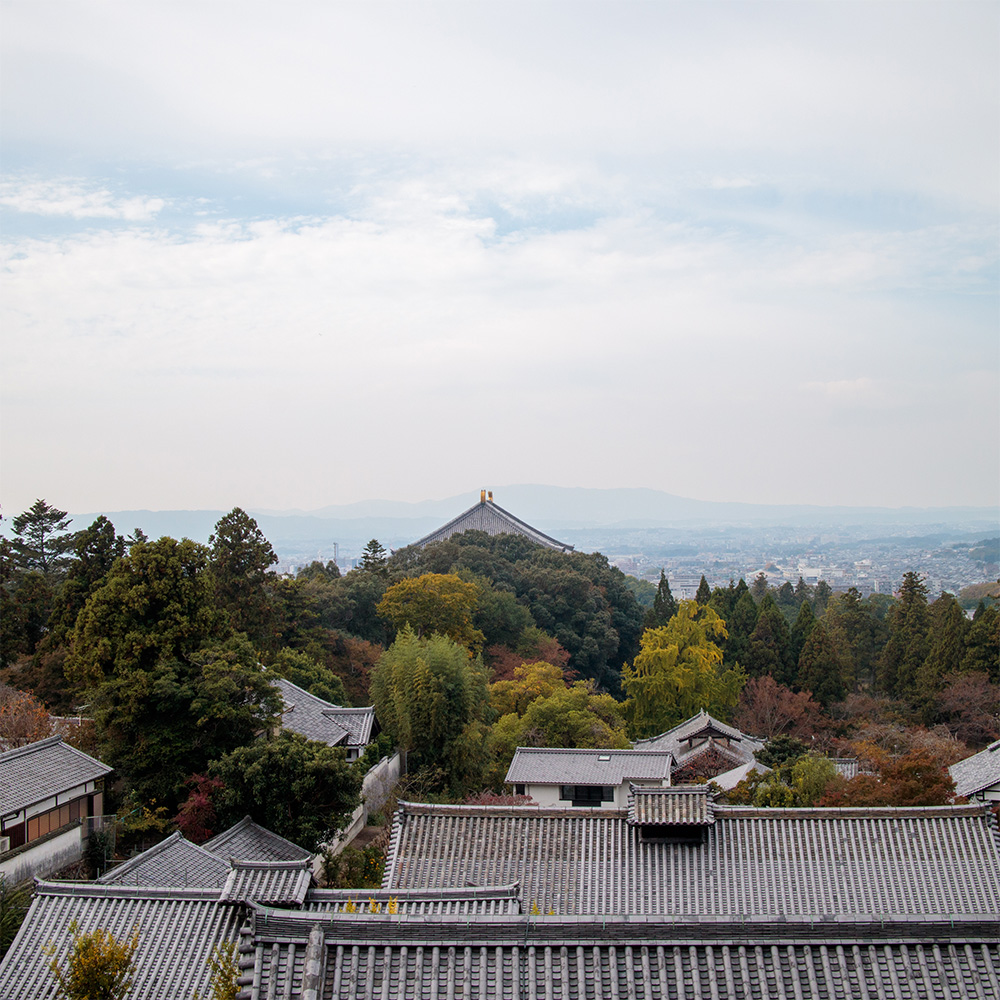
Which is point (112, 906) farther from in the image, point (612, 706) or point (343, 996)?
point (612, 706)

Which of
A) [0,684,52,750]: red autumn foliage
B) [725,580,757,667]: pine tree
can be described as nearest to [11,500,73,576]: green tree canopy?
[0,684,52,750]: red autumn foliage

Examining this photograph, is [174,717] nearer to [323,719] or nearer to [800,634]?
[323,719]

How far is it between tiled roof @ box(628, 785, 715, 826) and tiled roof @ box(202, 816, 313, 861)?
561 centimetres

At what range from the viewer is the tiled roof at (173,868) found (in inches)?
451

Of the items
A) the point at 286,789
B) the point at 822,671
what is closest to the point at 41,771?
the point at 286,789

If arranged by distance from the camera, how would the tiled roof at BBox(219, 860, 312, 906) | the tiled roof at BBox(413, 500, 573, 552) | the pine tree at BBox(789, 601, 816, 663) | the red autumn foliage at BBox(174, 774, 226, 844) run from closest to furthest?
the tiled roof at BBox(219, 860, 312, 906), the red autumn foliage at BBox(174, 774, 226, 844), the pine tree at BBox(789, 601, 816, 663), the tiled roof at BBox(413, 500, 573, 552)

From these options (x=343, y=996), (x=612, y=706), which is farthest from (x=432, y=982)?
(x=612, y=706)

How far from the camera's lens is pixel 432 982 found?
17.1 ft

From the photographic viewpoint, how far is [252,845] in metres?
13.8

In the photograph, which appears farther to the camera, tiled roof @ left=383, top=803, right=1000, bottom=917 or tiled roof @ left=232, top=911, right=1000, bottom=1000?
tiled roof @ left=383, top=803, right=1000, bottom=917

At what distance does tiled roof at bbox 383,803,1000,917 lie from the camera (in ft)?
33.3

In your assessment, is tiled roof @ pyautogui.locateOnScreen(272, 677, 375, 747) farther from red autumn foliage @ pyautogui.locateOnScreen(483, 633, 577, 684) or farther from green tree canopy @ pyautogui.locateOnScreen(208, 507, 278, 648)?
red autumn foliage @ pyautogui.locateOnScreen(483, 633, 577, 684)

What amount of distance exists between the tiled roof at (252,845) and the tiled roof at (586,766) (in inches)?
270

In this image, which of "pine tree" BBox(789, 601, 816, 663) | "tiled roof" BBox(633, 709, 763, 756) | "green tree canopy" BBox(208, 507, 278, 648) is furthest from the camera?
"pine tree" BBox(789, 601, 816, 663)
